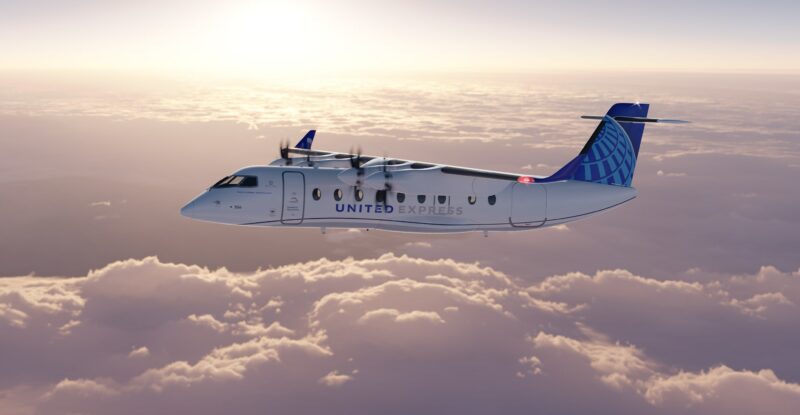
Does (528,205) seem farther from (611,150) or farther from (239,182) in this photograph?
(239,182)

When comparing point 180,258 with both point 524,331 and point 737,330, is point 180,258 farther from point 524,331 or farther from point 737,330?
point 737,330

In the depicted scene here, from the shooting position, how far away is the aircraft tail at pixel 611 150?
33.2 meters

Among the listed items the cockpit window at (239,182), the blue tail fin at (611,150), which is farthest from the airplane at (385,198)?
the blue tail fin at (611,150)

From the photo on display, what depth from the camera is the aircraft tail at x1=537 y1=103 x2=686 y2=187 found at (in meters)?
33.2

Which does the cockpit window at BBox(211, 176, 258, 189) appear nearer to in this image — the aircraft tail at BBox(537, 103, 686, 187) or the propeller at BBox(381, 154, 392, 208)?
the propeller at BBox(381, 154, 392, 208)

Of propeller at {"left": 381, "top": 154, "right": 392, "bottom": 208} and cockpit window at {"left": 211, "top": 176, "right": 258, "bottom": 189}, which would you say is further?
cockpit window at {"left": 211, "top": 176, "right": 258, "bottom": 189}

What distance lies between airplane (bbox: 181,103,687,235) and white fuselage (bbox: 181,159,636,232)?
0.06m

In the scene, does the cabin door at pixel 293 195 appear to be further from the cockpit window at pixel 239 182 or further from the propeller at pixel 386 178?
the propeller at pixel 386 178

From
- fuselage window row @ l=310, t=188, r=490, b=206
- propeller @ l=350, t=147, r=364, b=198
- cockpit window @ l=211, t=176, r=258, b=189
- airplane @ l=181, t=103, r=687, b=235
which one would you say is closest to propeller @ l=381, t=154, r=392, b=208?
airplane @ l=181, t=103, r=687, b=235

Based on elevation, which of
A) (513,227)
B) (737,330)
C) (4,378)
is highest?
(513,227)

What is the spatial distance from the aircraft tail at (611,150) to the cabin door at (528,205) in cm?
327

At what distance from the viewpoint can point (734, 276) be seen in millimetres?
129625

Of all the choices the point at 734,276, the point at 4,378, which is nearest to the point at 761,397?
the point at 734,276

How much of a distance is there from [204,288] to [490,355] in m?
64.6
